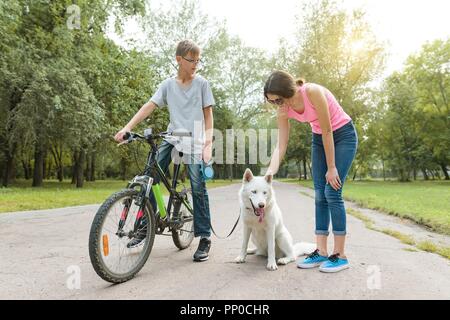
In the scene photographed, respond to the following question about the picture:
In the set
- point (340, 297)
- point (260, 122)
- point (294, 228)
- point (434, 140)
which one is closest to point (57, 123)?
point (294, 228)

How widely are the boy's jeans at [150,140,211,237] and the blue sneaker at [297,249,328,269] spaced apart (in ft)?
3.76

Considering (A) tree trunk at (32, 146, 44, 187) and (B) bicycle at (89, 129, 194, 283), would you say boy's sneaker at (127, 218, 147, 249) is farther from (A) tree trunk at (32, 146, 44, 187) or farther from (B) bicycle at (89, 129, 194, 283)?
(A) tree trunk at (32, 146, 44, 187)

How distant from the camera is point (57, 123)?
19.0 metres

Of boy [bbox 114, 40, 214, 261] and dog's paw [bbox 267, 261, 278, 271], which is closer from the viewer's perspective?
dog's paw [bbox 267, 261, 278, 271]

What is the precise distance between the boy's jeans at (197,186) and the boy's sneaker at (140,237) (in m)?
0.75

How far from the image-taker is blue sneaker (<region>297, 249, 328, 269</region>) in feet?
13.0

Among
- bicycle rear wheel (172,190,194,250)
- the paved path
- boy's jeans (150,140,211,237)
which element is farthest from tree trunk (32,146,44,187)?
boy's jeans (150,140,211,237)

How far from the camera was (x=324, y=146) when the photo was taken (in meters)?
3.85

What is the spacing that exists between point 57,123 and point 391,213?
15658mm

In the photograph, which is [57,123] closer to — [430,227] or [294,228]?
[294,228]

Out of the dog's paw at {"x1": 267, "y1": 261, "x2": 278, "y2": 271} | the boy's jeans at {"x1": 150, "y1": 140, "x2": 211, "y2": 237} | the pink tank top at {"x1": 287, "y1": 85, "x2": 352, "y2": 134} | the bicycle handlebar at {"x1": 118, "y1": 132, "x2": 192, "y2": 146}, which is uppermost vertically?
the pink tank top at {"x1": 287, "y1": 85, "x2": 352, "y2": 134}

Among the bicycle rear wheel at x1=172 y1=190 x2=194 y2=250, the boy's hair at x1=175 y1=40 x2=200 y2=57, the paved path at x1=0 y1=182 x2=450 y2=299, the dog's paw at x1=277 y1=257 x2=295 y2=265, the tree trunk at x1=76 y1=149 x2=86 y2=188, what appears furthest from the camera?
the tree trunk at x1=76 y1=149 x2=86 y2=188

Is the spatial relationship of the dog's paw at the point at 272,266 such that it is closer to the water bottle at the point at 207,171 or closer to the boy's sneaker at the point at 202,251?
the boy's sneaker at the point at 202,251

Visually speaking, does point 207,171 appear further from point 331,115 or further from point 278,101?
point 331,115
